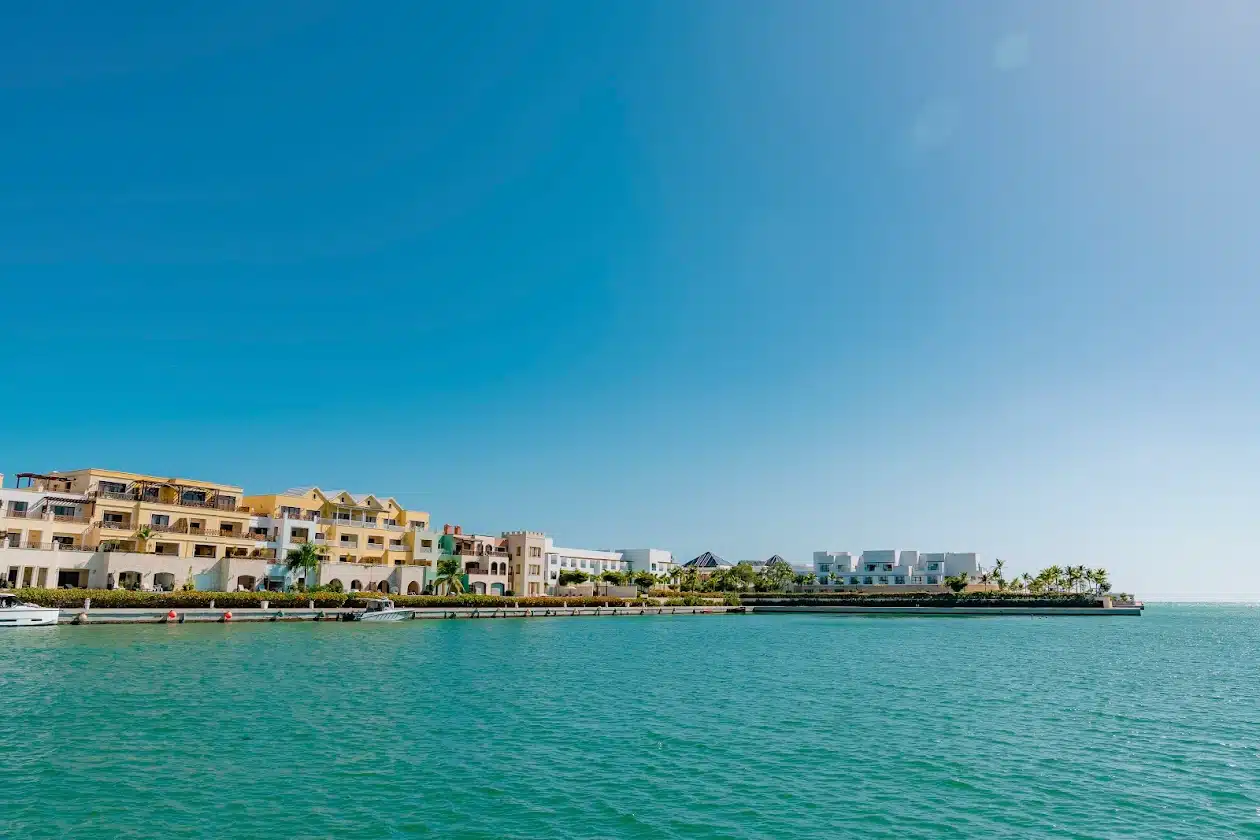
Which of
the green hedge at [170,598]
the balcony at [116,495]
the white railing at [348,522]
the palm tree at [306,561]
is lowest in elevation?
the green hedge at [170,598]

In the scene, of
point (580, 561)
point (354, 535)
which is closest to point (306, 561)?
point (354, 535)

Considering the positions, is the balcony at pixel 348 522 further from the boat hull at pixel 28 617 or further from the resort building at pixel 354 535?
the boat hull at pixel 28 617

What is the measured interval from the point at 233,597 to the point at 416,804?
227 feet

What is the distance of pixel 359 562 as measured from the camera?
11075 cm

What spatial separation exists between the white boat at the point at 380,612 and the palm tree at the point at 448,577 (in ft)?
75.9

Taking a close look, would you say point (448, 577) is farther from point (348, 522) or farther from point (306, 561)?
point (306, 561)

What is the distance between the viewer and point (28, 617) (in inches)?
2589

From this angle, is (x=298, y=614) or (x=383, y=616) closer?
(x=298, y=614)

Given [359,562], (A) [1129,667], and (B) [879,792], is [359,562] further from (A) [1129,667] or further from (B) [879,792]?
(B) [879,792]

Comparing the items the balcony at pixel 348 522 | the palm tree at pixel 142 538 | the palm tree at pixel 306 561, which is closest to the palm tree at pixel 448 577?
the balcony at pixel 348 522

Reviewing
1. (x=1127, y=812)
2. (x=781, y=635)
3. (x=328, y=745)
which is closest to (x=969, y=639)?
(x=781, y=635)

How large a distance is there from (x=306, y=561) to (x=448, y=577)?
22.2m

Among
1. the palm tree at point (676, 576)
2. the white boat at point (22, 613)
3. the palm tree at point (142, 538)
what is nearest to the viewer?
the white boat at point (22, 613)

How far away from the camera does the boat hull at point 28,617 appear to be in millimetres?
64812
